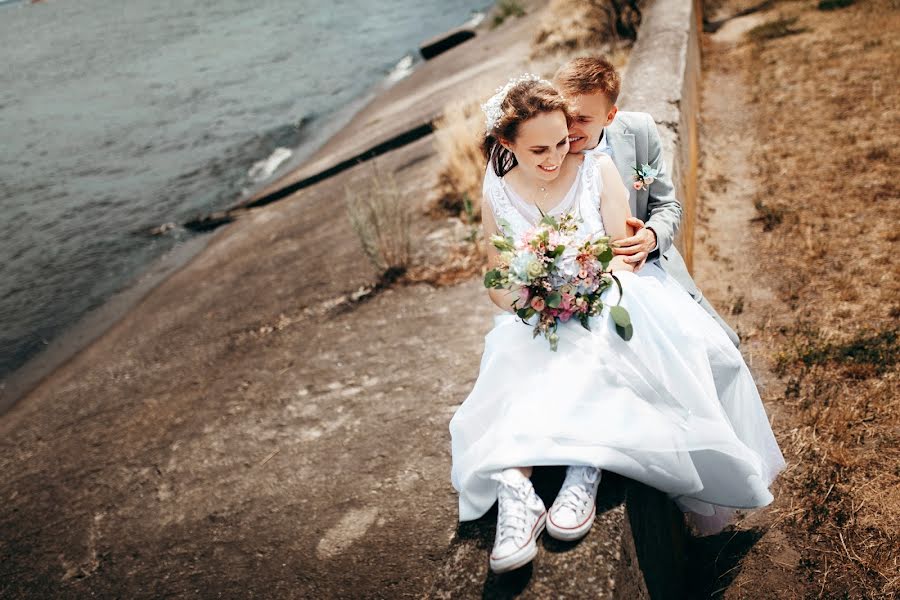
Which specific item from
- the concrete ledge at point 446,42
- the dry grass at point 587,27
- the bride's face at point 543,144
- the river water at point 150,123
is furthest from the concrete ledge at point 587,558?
the concrete ledge at point 446,42

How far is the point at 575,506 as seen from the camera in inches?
74.5

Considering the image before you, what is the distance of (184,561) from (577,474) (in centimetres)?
274

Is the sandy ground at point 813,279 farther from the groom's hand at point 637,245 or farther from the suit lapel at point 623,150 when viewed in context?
the suit lapel at point 623,150

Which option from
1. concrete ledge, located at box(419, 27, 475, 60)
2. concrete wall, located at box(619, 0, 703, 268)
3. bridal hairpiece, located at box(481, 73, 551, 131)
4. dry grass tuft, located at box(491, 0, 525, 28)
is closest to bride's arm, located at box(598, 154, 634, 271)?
bridal hairpiece, located at box(481, 73, 551, 131)

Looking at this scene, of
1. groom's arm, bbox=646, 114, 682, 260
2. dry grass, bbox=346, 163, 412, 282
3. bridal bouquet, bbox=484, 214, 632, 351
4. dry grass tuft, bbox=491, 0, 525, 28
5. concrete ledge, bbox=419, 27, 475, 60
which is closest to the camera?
bridal bouquet, bbox=484, 214, 632, 351

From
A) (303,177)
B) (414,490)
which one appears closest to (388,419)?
(414,490)

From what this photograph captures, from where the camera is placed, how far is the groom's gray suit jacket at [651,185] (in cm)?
272

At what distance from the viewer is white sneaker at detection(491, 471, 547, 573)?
1833mm

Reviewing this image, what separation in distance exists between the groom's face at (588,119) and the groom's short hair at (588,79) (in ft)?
0.08

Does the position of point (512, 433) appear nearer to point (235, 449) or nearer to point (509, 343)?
point (509, 343)

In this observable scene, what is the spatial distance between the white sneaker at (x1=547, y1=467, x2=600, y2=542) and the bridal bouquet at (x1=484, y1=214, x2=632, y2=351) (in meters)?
0.41

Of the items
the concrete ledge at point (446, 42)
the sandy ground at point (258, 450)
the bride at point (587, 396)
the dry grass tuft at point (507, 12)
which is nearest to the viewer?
the bride at point (587, 396)

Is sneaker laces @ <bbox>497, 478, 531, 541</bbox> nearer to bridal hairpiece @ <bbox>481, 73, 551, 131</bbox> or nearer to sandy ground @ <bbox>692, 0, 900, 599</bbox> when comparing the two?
sandy ground @ <bbox>692, 0, 900, 599</bbox>

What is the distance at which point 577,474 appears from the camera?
6.40 ft
